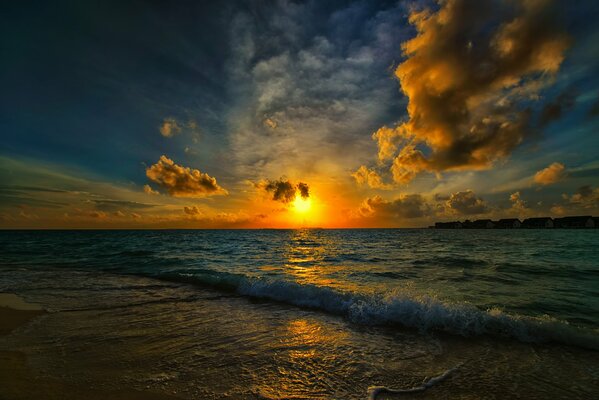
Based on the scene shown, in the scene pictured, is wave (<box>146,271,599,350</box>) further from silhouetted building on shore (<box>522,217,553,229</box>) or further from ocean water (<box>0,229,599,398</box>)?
silhouetted building on shore (<box>522,217,553,229</box>)

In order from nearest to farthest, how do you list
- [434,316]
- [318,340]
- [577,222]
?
[318,340] → [434,316] → [577,222]

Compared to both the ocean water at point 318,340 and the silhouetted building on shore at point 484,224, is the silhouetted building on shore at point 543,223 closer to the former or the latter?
the silhouetted building on shore at point 484,224

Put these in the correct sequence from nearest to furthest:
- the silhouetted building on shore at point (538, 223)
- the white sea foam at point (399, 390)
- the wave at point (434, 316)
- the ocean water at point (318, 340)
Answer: the white sea foam at point (399, 390), the ocean water at point (318, 340), the wave at point (434, 316), the silhouetted building on shore at point (538, 223)

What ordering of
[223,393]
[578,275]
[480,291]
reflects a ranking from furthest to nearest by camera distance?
1. [578,275]
2. [480,291]
3. [223,393]

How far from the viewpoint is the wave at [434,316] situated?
6.80 meters

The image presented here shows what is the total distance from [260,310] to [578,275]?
55.6 feet

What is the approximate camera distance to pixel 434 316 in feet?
25.6

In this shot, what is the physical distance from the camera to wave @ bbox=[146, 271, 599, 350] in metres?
6.80

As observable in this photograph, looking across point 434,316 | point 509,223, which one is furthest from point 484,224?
point 434,316

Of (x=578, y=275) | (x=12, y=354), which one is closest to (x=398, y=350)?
(x=12, y=354)

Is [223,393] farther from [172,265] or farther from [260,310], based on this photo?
[172,265]

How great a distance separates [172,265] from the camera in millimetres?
21078

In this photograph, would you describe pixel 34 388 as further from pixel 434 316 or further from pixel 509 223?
pixel 509 223

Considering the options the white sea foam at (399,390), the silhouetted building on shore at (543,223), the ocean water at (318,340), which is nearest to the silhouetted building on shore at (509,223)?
the silhouetted building on shore at (543,223)
